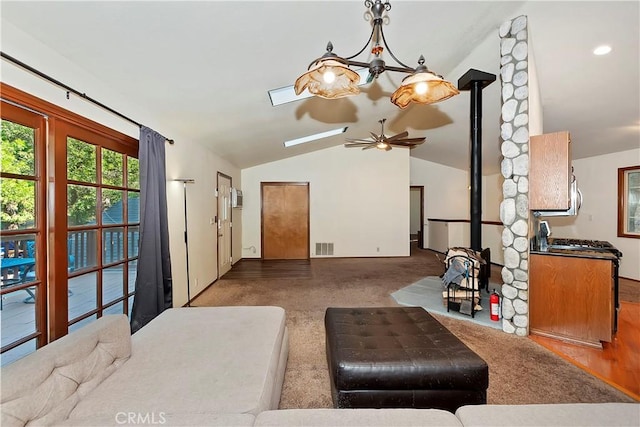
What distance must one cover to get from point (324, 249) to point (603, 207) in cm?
556

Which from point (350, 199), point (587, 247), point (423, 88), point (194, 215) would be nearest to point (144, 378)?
point (423, 88)

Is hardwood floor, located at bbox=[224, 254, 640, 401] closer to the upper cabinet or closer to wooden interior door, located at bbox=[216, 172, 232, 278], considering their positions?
the upper cabinet

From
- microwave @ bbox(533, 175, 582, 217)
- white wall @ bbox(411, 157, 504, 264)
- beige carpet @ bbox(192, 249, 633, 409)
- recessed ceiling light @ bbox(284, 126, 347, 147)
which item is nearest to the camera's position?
beige carpet @ bbox(192, 249, 633, 409)

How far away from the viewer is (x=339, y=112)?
4371 mm

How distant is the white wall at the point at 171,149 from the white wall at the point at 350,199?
674 mm

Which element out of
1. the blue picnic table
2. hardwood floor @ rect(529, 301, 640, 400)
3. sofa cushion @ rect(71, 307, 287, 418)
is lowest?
hardwood floor @ rect(529, 301, 640, 400)

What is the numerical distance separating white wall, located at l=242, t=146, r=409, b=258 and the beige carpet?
5.28ft

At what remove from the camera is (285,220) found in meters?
7.03

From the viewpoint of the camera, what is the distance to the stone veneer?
271 cm

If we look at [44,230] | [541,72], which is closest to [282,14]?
[44,230]

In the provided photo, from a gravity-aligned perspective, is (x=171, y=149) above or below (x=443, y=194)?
above

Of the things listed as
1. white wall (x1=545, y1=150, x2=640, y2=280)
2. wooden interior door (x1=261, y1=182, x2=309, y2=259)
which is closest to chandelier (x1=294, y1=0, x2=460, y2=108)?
white wall (x1=545, y1=150, x2=640, y2=280)

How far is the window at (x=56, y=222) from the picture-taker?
161cm

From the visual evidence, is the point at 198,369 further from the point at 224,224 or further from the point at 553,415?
the point at 224,224
